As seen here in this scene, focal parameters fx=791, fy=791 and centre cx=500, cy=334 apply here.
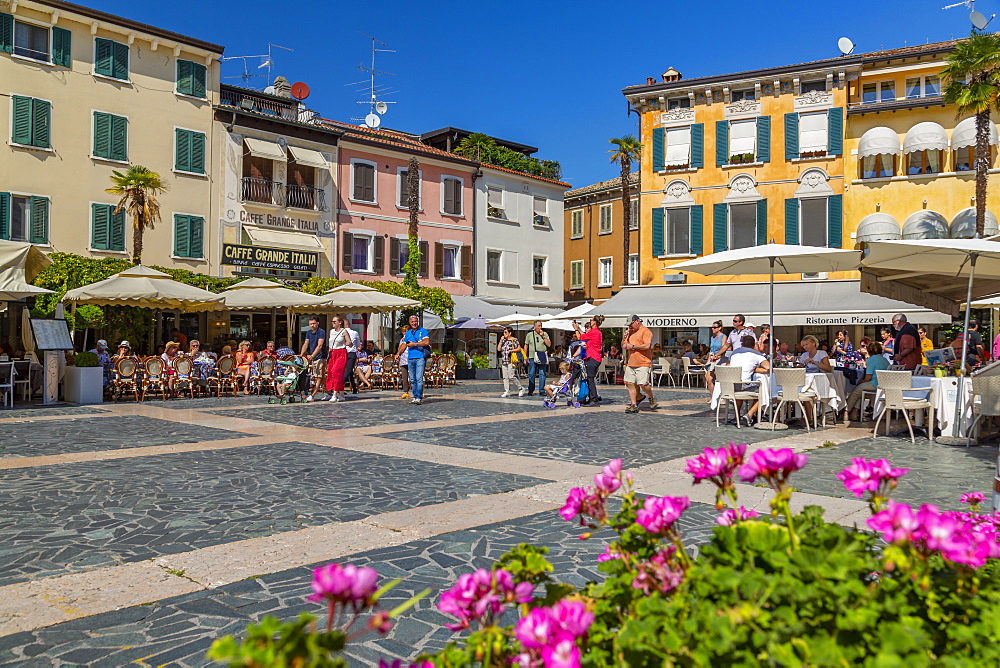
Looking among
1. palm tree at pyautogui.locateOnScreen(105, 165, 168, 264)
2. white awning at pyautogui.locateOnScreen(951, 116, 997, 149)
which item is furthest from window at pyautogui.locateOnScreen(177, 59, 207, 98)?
white awning at pyautogui.locateOnScreen(951, 116, 997, 149)

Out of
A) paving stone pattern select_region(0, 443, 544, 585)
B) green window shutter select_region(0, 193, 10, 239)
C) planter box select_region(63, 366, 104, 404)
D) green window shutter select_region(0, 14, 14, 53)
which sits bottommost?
paving stone pattern select_region(0, 443, 544, 585)

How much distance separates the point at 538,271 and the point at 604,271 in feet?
16.9

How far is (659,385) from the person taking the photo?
79.2 ft

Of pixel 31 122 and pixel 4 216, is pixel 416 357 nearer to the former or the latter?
pixel 4 216

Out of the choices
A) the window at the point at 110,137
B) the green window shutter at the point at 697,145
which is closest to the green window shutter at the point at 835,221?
the green window shutter at the point at 697,145

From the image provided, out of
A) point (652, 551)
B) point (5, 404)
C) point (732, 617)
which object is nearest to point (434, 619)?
point (652, 551)

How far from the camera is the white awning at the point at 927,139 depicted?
24527 mm

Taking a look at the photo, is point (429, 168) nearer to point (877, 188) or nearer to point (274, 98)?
point (274, 98)

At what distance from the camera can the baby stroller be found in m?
15.5

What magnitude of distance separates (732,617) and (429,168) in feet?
108

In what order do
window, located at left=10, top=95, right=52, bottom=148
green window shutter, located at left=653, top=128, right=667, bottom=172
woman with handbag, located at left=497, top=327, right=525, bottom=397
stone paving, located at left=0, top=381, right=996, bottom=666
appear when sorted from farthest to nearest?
green window shutter, located at left=653, top=128, right=667, bottom=172 < window, located at left=10, top=95, right=52, bottom=148 < woman with handbag, located at left=497, top=327, right=525, bottom=397 < stone paving, located at left=0, top=381, right=996, bottom=666

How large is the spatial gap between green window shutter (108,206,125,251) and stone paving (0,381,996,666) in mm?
14255

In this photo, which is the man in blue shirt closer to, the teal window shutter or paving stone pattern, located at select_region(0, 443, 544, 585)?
paving stone pattern, located at select_region(0, 443, 544, 585)

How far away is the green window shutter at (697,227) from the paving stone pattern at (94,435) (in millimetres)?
20728
